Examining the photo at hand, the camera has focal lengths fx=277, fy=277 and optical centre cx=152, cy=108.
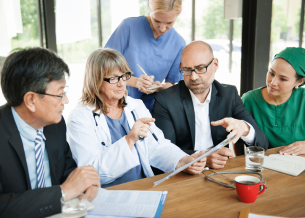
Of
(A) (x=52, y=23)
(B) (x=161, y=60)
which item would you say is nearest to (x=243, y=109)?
(B) (x=161, y=60)

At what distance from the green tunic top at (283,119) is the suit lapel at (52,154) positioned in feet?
5.63

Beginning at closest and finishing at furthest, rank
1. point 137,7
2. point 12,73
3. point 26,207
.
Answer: point 26,207, point 12,73, point 137,7

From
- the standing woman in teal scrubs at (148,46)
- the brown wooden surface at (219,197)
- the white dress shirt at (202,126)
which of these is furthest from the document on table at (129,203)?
the standing woman in teal scrubs at (148,46)

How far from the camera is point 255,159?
1639 mm

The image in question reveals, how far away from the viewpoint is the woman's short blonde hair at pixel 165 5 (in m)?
2.27

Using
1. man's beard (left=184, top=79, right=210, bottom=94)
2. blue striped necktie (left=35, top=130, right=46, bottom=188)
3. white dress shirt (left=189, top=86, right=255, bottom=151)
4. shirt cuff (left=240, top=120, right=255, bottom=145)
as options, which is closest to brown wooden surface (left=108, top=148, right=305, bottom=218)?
blue striped necktie (left=35, top=130, right=46, bottom=188)

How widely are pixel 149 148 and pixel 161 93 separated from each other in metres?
0.53

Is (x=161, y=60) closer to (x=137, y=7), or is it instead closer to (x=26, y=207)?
(x=26, y=207)

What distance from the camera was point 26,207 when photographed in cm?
116

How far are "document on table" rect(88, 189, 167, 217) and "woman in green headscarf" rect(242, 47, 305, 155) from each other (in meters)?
1.46

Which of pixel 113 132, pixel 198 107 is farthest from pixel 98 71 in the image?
pixel 198 107

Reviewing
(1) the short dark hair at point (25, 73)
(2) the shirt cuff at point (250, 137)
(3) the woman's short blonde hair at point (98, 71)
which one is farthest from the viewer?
(2) the shirt cuff at point (250, 137)

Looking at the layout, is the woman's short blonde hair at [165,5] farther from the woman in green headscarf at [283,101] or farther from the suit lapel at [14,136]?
the suit lapel at [14,136]

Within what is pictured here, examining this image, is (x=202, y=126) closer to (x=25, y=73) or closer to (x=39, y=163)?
(x=39, y=163)
